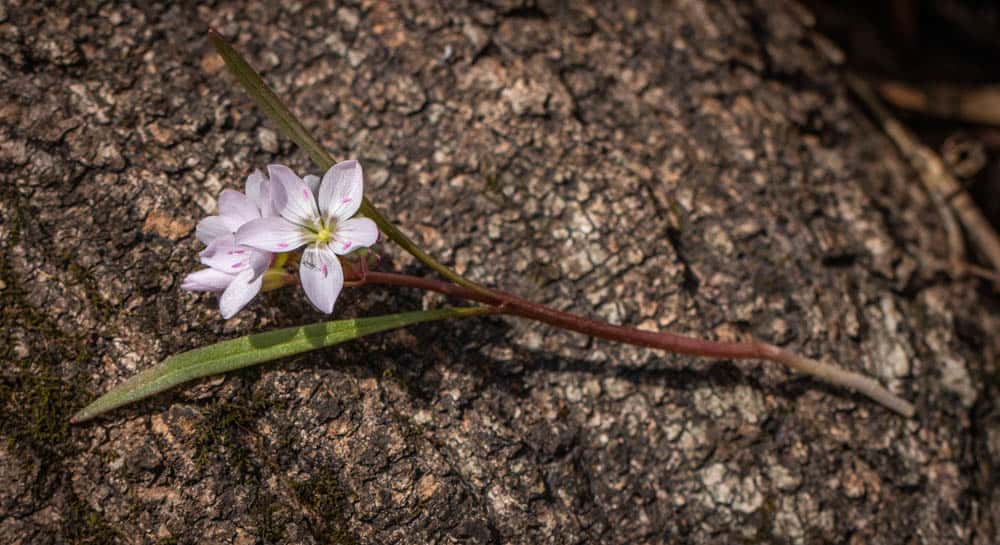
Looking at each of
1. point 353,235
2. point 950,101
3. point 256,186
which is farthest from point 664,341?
point 950,101

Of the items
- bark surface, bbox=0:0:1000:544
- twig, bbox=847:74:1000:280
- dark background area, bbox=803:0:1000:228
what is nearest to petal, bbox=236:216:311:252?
bark surface, bbox=0:0:1000:544

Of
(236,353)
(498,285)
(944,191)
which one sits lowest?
(944,191)

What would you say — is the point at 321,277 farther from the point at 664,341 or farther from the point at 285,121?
the point at 664,341

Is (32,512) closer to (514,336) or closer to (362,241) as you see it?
(362,241)

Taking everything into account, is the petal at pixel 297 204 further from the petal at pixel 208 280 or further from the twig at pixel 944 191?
the twig at pixel 944 191

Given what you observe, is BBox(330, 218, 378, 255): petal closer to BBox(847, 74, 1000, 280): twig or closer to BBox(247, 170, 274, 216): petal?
BBox(247, 170, 274, 216): petal

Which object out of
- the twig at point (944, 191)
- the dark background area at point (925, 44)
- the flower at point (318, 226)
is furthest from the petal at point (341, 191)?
the dark background area at point (925, 44)
